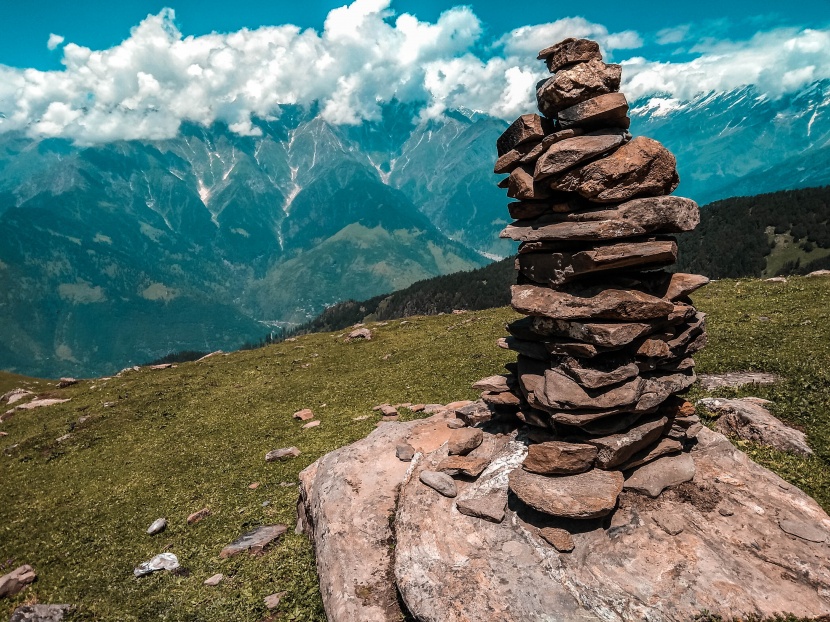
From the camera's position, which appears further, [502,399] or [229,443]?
[229,443]

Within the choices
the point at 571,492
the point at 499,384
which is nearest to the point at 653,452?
the point at 571,492

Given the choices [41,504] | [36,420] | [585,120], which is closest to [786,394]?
[585,120]

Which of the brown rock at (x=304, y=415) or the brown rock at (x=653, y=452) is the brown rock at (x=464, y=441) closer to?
the brown rock at (x=653, y=452)

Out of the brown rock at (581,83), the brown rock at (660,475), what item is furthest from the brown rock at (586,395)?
the brown rock at (581,83)

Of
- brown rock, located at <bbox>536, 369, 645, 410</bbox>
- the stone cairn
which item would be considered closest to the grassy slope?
the stone cairn

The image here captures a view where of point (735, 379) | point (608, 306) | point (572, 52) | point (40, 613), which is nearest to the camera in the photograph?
point (608, 306)

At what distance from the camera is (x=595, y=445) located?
13.5 meters

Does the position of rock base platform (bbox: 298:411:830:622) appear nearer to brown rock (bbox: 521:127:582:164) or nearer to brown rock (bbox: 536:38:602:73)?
brown rock (bbox: 521:127:582:164)

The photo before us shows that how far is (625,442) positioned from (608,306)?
3917 millimetres

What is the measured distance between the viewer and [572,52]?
46.5 ft

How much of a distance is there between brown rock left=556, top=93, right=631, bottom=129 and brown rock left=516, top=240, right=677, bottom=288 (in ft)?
12.4

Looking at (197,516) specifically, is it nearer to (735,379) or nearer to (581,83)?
(581,83)

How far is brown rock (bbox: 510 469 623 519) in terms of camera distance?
1210 centimetres

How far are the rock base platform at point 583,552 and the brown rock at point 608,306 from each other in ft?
16.2
